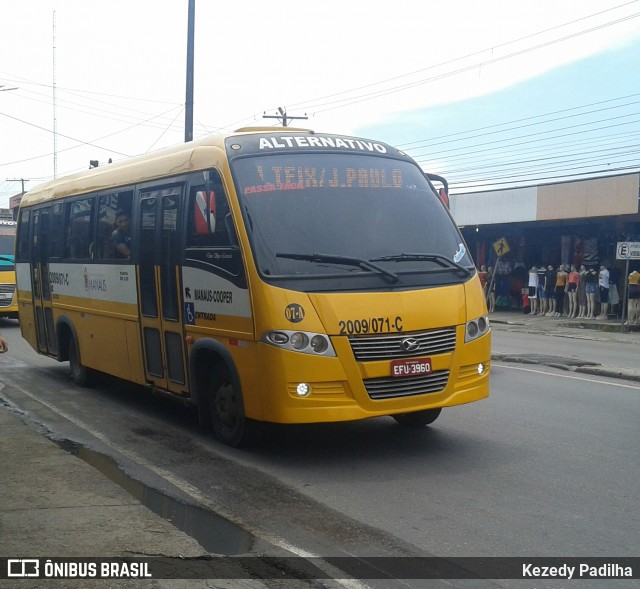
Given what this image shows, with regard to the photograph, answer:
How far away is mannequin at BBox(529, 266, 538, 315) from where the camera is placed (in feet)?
101

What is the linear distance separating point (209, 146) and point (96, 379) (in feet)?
17.4

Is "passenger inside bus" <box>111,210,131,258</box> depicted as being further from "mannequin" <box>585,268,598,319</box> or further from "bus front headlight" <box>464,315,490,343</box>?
"mannequin" <box>585,268,598,319</box>

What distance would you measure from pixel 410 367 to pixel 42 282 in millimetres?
7962

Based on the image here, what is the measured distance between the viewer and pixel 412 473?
24.1 ft

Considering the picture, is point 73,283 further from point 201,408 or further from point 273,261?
point 273,261

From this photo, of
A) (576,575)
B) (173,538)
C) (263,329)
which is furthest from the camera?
(263,329)

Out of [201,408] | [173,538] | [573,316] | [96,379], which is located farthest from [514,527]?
[573,316]

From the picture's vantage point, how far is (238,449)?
8.22 metres

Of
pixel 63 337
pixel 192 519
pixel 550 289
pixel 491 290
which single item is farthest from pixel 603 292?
pixel 192 519

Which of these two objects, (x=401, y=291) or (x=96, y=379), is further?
(x=96, y=379)

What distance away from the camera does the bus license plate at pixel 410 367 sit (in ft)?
24.2

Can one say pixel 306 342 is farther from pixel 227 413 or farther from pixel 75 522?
pixel 75 522

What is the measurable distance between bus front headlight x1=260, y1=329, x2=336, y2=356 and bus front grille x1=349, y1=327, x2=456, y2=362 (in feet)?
0.73

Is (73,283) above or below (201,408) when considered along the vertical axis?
above
